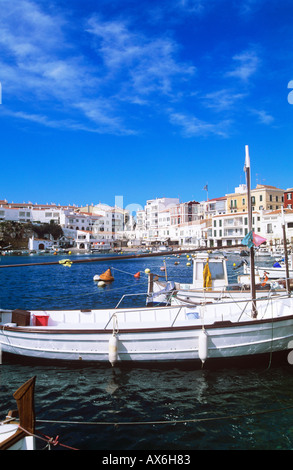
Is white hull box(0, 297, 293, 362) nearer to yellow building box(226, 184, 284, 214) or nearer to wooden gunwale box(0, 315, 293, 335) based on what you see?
wooden gunwale box(0, 315, 293, 335)

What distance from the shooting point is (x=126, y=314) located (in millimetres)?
12758

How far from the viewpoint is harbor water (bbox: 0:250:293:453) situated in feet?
21.9

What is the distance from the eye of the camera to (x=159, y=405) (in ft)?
26.8

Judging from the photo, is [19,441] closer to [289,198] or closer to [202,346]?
[202,346]

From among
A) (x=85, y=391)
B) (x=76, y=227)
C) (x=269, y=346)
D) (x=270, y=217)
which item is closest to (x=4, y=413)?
(x=85, y=391)

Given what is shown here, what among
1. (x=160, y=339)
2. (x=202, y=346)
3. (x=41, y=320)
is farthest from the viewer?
(x=41, y=320)

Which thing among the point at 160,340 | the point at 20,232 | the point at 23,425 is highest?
the point at 20,232

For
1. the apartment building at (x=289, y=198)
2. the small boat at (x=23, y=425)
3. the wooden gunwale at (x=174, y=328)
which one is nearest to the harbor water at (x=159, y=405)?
the wooden gunwale at (x=174, y=328)

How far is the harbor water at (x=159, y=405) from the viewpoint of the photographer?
6664mm

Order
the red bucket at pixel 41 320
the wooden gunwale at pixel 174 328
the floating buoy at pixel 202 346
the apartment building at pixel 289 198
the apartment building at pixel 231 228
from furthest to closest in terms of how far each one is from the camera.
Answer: the apartment building at pixel 231 228
the apartment building at pixel 289 198
the red bucket at pixel 41 320
the wooden gunwale at pixel 174 328
the floating buoy at pixel 202 346

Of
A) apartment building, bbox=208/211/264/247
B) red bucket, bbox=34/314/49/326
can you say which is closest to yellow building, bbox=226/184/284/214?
apartment building, bbox=208/211/264/247

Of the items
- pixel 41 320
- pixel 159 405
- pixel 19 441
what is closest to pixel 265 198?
pixel 41 320

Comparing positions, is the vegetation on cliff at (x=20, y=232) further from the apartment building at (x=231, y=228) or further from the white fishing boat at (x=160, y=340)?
the white fishing boat at (x=160, y=340)

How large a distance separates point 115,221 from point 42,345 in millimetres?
126909
